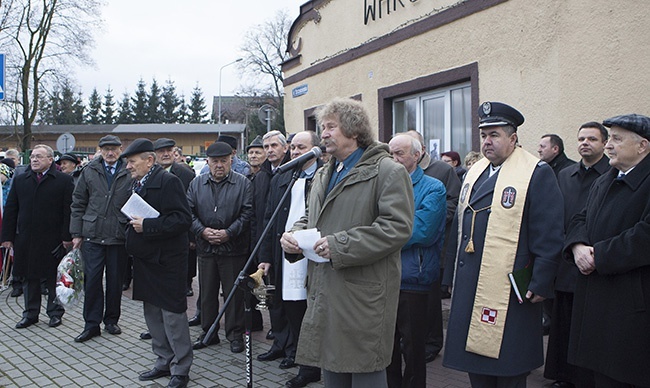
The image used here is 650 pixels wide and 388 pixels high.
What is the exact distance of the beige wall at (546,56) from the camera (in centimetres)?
568

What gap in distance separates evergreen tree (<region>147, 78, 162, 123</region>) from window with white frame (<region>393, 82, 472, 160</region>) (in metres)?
70.2

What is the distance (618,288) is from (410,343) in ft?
5.24

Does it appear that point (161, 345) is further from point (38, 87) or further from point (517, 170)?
point (38, 87)

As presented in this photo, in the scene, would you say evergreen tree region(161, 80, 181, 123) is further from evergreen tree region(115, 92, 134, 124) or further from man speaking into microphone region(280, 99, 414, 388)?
man speaking into microphone region(280, 99, 414, 388)

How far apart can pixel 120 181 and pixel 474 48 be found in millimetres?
4939

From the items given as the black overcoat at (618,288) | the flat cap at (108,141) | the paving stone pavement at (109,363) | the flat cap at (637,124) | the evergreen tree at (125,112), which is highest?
the evergreen tree at (125,112)

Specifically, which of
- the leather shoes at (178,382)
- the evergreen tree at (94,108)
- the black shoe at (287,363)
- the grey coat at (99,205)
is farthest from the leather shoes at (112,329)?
the evergreen tree at (94,108)

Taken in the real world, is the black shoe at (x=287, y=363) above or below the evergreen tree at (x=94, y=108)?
below

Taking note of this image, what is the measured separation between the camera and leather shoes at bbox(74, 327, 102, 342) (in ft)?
20.5

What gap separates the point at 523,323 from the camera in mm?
3312

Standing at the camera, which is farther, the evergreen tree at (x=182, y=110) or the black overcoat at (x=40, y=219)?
the evergreen tree at (x=182, y=110)

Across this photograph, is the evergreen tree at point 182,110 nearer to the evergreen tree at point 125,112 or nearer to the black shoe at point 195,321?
the evergreen tree at point 125,112

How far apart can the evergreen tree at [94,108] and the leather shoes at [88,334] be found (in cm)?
7428

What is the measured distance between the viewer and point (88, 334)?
6324mm
